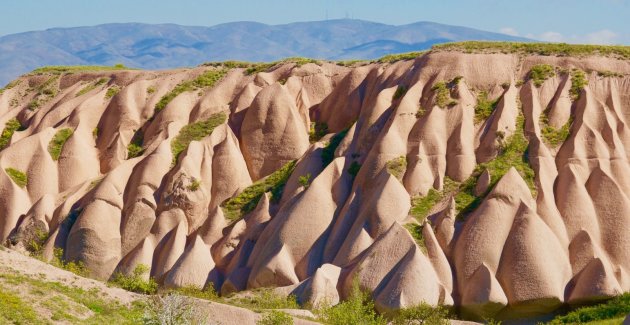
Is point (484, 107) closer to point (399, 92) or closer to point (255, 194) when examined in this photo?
point (399, 92)

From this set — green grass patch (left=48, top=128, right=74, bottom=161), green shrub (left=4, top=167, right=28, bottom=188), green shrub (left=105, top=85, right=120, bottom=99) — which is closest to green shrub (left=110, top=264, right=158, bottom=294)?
green shrub (left=4, top=167, right=28, bottom=188)

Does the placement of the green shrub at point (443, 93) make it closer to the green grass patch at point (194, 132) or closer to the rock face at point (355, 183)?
the rock face at point (355, 183)

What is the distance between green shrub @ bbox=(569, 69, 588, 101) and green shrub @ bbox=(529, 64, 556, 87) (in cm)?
110

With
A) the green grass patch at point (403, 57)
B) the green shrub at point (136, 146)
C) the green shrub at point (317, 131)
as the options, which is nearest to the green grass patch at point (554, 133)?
the green grass patch at point (403, 57)

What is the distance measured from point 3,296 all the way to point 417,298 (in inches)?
699

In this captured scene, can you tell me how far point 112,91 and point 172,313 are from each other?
36.3 m

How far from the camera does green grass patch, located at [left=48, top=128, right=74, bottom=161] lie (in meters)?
65.9

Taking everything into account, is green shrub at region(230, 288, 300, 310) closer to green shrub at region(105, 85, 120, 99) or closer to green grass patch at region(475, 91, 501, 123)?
green grass patch at region(475, 91, 501, 123)

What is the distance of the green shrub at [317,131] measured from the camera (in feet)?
211

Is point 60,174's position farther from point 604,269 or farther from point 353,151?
point 604,269

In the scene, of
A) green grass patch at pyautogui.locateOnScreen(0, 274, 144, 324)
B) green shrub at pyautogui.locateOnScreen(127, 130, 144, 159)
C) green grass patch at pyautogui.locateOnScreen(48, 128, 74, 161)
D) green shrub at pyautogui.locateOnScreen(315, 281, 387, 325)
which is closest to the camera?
green grass patch at pyautogui.locateOnScreen(0, 274, 144, 324)

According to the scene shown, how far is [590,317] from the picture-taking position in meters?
46.6

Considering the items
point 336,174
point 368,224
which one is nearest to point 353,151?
point 336,174

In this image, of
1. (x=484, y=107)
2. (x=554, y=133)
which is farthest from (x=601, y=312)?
(x=484, y=107)
